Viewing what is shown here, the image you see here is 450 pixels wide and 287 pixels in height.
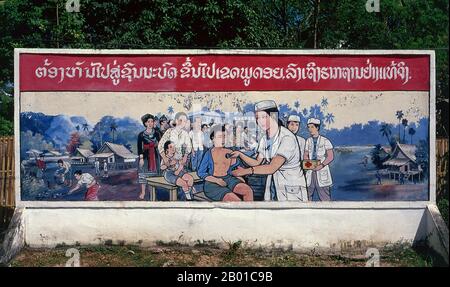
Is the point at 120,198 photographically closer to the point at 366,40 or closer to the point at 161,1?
the point at 161,1

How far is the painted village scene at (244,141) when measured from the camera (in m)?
8.86

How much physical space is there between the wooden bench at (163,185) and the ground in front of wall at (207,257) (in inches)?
28.2

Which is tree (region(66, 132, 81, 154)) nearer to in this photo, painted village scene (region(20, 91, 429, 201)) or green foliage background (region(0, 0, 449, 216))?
painted village scene (region(20, 91, 429, 201))

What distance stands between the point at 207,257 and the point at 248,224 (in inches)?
30.7

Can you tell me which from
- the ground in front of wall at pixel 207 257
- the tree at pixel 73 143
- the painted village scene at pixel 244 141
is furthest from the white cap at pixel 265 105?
the tree at pixel 73 143

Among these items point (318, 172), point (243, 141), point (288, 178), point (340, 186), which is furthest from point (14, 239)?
point (340, 186)

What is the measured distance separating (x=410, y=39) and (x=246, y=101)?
35.0 ft

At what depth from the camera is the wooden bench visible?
8.91 meters

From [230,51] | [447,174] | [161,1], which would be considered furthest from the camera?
[161,1]

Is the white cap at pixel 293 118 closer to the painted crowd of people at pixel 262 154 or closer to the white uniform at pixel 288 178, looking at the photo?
the painted crowd of people at pixel 262 154
